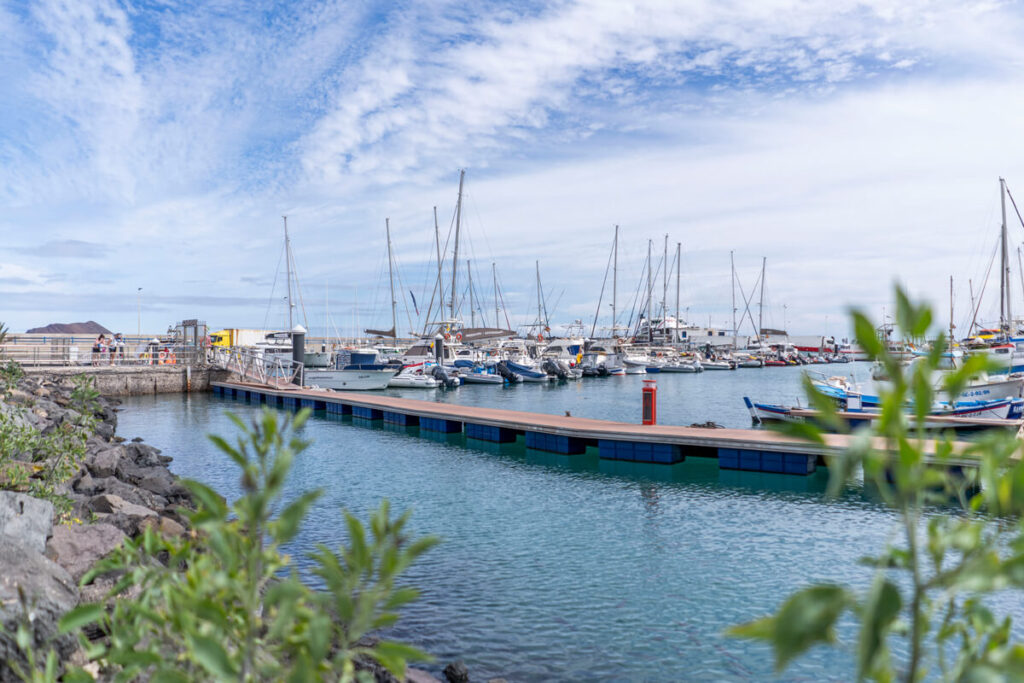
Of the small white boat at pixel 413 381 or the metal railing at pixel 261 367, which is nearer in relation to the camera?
the metal railing at pixel 261 367

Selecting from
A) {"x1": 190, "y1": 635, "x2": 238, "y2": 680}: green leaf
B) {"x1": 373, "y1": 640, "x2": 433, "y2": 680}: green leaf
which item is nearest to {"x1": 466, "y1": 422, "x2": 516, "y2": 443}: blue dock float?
{"x1": 373, "y1": 640, "x2": 433, "y2": 680}: green leaf

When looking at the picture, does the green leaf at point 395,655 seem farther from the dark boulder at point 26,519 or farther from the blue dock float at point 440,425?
the blue dock float at point 440,425

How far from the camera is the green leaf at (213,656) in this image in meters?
1.60

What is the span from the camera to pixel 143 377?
120 feet

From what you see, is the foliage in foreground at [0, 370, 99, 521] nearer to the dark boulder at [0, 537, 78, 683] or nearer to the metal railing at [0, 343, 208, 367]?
the dark boulder at [0, 537, 78, 683]

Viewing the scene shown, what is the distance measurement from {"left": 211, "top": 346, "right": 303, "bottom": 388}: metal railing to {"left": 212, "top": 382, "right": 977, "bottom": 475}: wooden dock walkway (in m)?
11.2

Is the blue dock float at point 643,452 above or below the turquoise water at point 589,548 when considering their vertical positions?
above

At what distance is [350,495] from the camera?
14.1 metres

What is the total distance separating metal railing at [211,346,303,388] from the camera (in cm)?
3572

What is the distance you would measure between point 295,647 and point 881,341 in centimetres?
172

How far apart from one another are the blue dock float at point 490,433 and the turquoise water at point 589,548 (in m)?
0.48

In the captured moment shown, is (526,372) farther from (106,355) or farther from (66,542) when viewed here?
(66,542)

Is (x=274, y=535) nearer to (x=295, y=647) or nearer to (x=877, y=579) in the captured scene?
(x=295, y=647)

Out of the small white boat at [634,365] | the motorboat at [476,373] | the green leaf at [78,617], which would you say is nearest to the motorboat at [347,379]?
the motorboat at [476,373]
